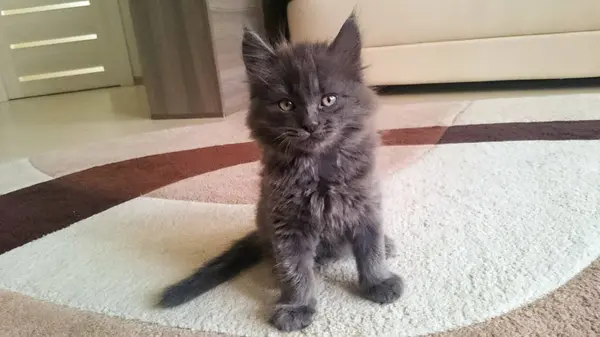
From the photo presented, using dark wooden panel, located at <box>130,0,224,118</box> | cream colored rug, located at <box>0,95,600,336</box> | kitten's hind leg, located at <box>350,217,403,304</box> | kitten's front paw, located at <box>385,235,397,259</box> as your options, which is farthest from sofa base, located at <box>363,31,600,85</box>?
kitten's hind leg, located at <box>350,217,403,304</box>

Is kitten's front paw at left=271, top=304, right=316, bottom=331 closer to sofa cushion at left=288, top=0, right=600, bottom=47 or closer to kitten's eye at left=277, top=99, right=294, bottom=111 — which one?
kitten's eye at left=277, top=99, right=294, bottom=111

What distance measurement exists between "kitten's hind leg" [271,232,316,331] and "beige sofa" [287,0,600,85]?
1.33m

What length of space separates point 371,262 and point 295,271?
14 centimetres

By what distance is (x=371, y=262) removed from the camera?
911 millimetres

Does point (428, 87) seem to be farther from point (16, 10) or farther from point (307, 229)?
point (16, 10)

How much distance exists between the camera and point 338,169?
35.0 inches

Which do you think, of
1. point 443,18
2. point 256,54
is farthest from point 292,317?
point 443,18

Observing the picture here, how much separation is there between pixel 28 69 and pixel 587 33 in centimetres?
430

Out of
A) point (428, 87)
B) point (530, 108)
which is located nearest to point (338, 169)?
point (530, 108)

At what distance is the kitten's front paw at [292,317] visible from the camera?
2.72 ft

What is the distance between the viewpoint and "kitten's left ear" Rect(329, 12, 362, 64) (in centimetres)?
90

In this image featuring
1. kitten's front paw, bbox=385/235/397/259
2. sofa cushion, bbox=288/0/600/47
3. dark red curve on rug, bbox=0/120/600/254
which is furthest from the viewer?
sofa cushion, bbox=288/0/600/47

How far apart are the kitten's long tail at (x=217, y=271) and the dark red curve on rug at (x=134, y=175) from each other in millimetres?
578

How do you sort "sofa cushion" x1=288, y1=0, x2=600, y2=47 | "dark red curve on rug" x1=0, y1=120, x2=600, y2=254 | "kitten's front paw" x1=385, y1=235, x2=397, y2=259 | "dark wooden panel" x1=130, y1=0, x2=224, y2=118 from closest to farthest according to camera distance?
"kitten's front paw" x1=385, y1=235, x2=397, y2=259 < "dark red curve on rug" x1=0, y1=120, x2=600, y2=254 < "sofa cushion" x1=288, y1=0, x2=600, y2=47 < "dark wooden panel" x1=130, y1=0, x2=224, y2=118
